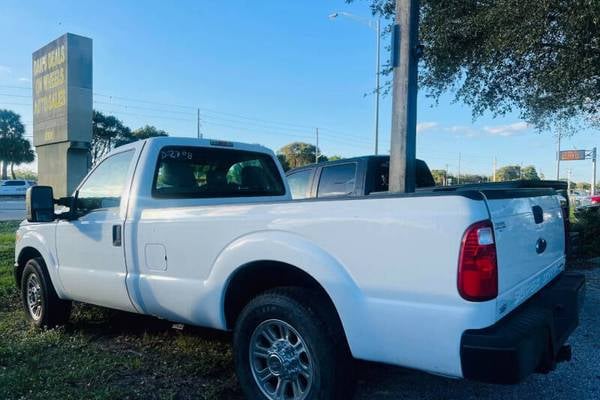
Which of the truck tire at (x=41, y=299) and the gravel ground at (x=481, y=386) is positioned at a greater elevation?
the truck tire at (x=41, y=299)

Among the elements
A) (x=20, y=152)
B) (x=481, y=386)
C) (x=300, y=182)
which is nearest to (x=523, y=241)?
(x=481, y=386)

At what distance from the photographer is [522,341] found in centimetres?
240

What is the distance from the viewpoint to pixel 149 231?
12.5 feet

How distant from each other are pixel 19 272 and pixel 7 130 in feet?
214

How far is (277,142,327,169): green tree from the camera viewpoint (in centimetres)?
6988

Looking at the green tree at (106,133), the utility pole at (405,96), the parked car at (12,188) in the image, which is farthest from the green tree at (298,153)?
the utility pole at (405,96)

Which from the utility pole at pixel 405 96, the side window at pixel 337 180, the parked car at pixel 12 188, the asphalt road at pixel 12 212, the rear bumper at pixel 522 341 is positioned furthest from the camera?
the parked car at pixel 12 188

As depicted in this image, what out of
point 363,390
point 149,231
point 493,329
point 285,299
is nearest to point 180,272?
point 149,231

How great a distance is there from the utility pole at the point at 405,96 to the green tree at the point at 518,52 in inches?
120

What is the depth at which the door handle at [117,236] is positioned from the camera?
4058 mm

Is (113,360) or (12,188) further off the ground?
(12,188)

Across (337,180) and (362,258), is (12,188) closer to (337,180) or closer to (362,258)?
(337,180)

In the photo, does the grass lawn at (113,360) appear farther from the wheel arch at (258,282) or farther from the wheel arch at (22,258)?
the wheel arch at (258,282)

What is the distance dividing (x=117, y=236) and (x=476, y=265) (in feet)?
9.51
